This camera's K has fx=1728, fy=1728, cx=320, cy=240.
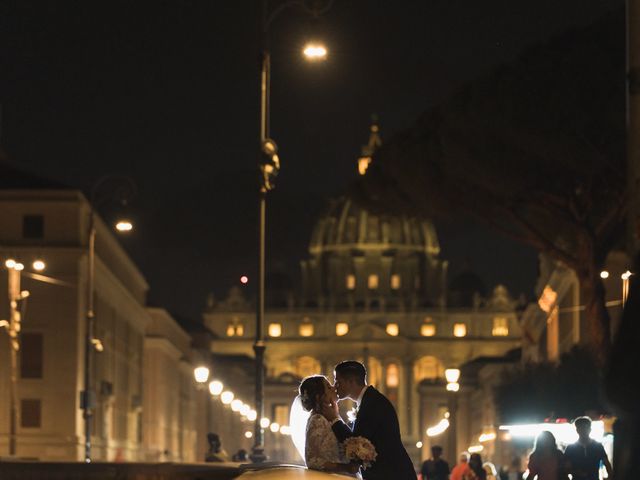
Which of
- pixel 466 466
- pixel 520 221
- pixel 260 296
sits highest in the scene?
pixel 520 221

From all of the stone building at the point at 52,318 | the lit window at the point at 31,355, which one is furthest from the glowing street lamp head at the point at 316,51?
the lit window at the point at 31,355

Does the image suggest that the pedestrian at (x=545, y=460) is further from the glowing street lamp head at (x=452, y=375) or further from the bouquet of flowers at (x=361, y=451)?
the glowing street lamp head at (x=452, y=375)

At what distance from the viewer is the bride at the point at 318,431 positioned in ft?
25.7

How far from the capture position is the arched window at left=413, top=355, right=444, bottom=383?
193m

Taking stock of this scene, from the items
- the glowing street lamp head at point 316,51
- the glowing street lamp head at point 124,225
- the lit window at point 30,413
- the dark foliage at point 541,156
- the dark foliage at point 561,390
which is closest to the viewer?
the glowing street lamp head at point 316,51

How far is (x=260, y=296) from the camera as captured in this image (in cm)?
2388

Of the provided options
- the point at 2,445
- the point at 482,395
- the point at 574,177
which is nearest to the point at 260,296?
the point at 574,177

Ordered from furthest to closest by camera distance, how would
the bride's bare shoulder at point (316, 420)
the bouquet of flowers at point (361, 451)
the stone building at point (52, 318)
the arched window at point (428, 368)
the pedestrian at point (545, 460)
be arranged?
the arched window at point (428, 368), the stone building at point (52, 318), the pedestrian at point (545, 460), the bride's bare shoulder at point (316, 420), the bouquet of flowers at point (361, 451)

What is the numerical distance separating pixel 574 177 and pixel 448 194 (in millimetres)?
3054

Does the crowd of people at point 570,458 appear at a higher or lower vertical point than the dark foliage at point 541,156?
lower

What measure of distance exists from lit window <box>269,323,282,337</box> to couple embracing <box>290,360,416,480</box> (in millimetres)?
189592

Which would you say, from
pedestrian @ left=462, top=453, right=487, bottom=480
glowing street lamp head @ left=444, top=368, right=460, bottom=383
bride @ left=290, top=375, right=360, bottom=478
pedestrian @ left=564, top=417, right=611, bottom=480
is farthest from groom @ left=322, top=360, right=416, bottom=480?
glowing street lamp head @ left=444, top=368, right=460, bottom=383

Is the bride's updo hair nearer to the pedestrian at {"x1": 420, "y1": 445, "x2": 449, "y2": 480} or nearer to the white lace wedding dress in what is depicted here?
the white lace wedding dress

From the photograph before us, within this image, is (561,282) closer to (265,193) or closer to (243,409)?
(243,409)
